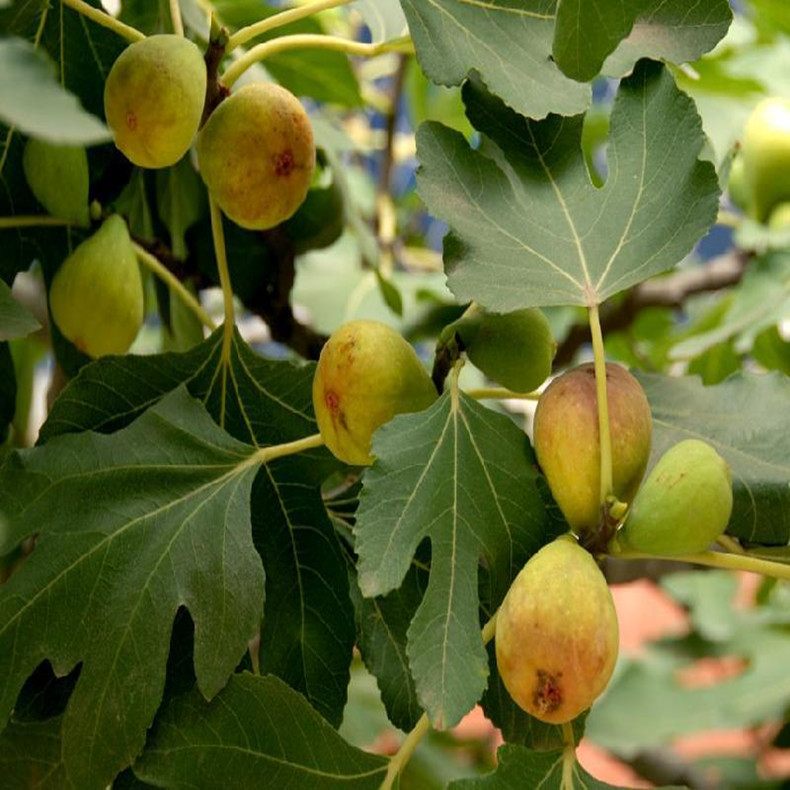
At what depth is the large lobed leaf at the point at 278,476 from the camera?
72cm

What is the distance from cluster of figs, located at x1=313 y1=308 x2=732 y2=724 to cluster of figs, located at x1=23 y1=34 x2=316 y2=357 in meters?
0.12

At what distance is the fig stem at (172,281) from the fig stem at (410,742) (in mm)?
291

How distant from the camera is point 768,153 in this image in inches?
45.9

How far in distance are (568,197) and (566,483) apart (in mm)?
172

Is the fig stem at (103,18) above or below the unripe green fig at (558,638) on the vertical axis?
above

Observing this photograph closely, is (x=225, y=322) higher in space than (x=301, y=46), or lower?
lower

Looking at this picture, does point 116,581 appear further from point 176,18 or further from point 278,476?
point 176,18

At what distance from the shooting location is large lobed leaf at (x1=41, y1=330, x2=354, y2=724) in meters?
0.72

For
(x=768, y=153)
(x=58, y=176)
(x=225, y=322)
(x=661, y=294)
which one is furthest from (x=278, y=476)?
(x=661, y=294)

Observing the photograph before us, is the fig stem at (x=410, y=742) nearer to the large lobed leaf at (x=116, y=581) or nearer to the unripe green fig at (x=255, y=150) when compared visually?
the large lobed leaf at (x=116, y=581)

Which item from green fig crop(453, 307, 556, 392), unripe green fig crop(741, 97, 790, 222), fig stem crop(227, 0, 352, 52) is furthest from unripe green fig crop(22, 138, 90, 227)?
unripe green fig crop(741, 97, 790, 222)

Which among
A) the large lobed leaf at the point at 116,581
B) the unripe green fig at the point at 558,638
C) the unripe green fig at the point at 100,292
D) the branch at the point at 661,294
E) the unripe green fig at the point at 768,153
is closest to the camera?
the unripe green fig at the point at 558,638

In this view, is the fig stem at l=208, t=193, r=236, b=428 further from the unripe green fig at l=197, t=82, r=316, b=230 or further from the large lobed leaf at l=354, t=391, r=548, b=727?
the large lobed leaf at l=354, t=391, r=548, b=727

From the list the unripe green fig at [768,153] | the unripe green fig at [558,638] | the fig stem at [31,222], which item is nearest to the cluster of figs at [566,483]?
the unripe green fig at [558,638]
